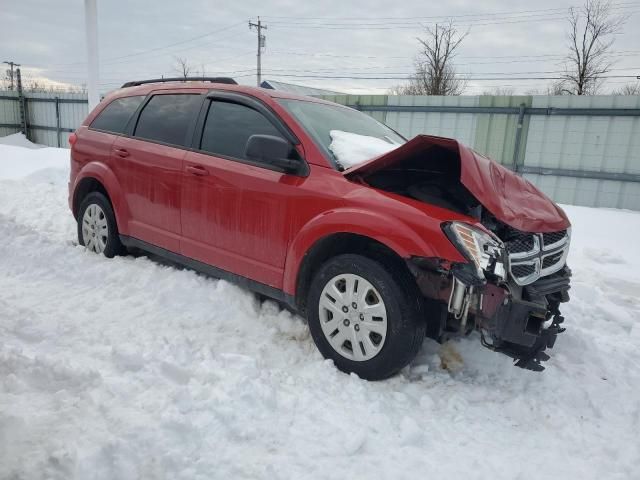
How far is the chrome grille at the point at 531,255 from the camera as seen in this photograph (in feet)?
8.96

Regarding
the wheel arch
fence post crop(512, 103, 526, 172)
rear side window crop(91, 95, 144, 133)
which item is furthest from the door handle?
fence post crop(512, 103, 526, 172)

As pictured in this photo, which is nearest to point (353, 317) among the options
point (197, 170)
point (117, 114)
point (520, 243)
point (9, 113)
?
point (520, 243)

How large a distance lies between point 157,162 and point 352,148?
1.74 metres

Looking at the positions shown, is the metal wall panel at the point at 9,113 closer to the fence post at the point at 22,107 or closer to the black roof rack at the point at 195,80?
the fence post at the point at 22,107

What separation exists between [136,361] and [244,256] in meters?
1.08

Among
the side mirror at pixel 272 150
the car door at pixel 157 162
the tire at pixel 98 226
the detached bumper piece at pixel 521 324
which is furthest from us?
the tire at pixel 98 226

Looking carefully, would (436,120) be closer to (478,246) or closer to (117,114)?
(117,114)

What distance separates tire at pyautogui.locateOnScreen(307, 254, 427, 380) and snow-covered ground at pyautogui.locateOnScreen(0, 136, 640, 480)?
134 millimetres

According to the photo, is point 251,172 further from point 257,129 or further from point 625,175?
point 625,175

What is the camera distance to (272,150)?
3090mm

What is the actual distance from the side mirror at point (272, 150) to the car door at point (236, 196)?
76 millimetres

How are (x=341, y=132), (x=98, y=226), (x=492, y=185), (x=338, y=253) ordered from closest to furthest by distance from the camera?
(x=492, y=185), (x=338, y=253), (x=341, y=132), (x=98, y=226)

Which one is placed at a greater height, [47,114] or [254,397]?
[47,114]

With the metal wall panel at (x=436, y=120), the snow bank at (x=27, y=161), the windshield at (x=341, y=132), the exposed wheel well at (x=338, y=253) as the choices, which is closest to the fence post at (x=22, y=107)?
the snow bank at (x=27, y=161)
